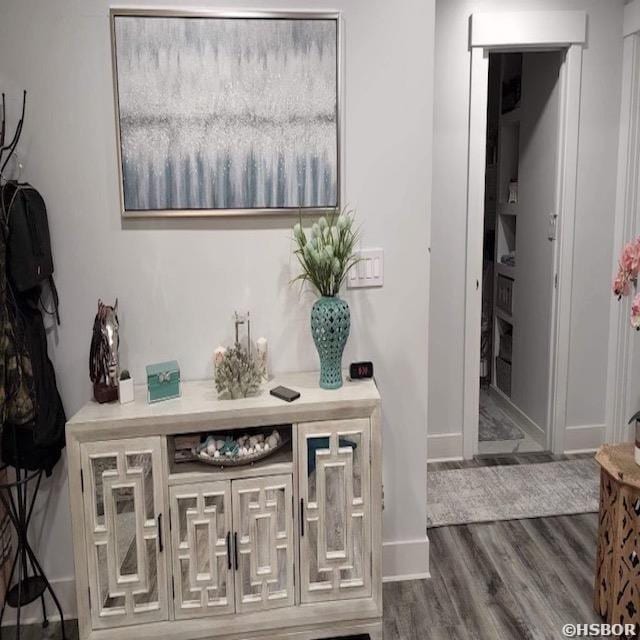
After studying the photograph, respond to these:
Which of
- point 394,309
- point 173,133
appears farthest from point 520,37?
point 173,133

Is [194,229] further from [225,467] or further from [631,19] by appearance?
[631,19]

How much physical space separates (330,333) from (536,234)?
217 cm

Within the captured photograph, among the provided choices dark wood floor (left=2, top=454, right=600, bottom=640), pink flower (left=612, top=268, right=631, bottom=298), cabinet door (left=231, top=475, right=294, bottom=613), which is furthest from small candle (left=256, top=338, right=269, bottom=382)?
pink flower (left=612, top=268, right=631, bottom=298)

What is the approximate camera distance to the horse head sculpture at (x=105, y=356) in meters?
2.11

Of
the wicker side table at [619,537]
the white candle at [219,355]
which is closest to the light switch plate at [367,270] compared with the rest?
the white candle at [219,355]

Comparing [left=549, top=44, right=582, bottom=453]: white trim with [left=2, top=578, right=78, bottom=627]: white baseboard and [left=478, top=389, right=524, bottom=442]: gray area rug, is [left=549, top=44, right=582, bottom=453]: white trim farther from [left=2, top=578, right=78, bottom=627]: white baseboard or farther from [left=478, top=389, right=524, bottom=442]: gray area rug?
[left=2, top=578, right=78, bottom=627]: white baseboard

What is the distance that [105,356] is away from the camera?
6.93 ft

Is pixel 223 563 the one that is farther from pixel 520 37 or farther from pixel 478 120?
pixel 520 37

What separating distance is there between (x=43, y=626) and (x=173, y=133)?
5.87 feet

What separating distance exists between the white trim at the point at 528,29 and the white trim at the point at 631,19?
0.21 meters

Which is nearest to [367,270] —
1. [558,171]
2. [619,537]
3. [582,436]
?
[619,537]

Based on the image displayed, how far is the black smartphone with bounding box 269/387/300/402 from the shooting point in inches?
81.7

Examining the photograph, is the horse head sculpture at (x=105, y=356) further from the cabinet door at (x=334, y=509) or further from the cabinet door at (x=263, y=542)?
the cabinet door at (x=334, y=509)

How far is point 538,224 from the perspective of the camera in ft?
12.4
